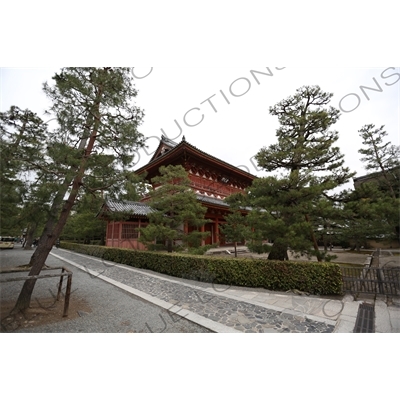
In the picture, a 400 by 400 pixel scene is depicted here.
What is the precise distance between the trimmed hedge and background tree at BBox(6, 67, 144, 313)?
349cm

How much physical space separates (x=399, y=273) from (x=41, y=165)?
27.1 ft

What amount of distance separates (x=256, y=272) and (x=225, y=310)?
1.82m

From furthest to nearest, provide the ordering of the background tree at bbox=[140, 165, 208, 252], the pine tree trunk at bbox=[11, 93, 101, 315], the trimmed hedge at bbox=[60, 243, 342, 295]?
the background tree at bbox=[140, 165, 208, 252], the trimmed hedge at bbox=[60, 243, 342, 295], the pine tree trunk at bbox=[11, 93, 101, 315]

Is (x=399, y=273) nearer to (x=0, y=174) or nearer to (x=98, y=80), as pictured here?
(x=98, y=80)

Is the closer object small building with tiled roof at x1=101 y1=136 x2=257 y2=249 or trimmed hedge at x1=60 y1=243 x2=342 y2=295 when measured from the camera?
trimmed hedge at x1=60 y1=243 x2=342 y2=295

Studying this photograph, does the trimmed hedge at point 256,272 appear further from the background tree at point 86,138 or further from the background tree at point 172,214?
the background tree at point 86,138

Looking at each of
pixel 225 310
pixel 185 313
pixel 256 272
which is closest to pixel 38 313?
pixel 185 313

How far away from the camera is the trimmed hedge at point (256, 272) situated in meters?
4.52

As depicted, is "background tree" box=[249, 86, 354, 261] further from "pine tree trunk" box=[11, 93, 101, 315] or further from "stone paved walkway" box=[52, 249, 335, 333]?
"pine tree trunk" box=[11, 93, 101, 315]

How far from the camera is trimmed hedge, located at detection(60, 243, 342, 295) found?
14.8 feet

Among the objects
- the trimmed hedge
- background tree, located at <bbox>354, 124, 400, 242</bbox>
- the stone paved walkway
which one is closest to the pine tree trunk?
the stone paved walkway

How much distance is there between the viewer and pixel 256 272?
5176 mm

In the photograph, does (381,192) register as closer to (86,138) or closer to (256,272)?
(256,272)

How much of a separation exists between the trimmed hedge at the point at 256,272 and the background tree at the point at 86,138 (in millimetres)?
3494
